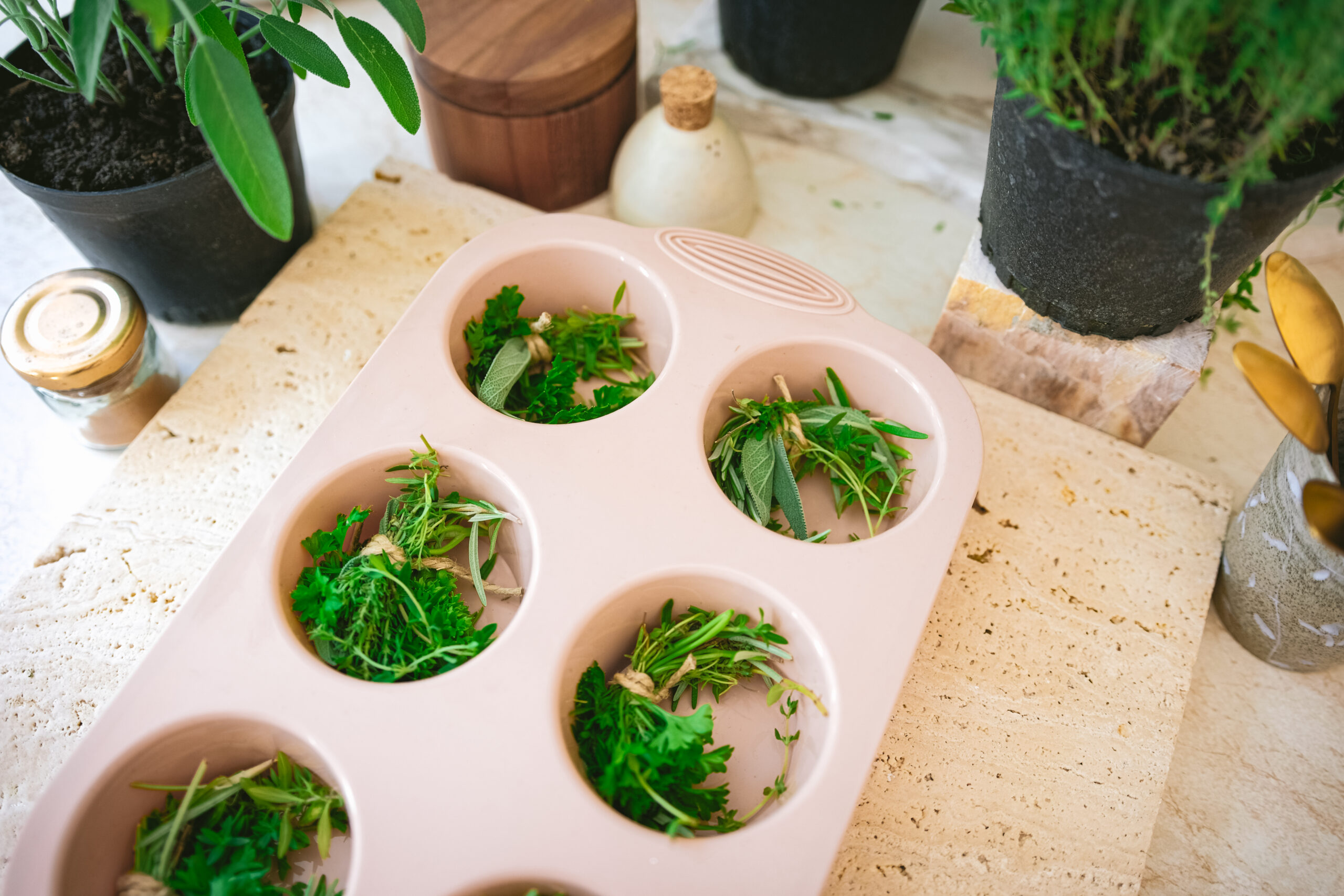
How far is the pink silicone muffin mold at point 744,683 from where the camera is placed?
0.75 meters

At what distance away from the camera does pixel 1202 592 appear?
965mm

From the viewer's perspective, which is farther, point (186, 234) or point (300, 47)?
point (186, 234)

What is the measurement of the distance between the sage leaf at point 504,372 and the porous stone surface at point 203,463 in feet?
0.82

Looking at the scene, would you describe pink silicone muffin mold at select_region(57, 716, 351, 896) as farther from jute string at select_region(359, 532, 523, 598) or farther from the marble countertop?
the marble countertop

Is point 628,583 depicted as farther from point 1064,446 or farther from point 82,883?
point 1064,446

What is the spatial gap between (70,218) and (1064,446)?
1.21 metres

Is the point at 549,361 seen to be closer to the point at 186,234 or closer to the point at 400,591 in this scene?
the point at 400,591

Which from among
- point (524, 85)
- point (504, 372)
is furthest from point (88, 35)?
point (524, 85)

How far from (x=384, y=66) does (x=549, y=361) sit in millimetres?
341

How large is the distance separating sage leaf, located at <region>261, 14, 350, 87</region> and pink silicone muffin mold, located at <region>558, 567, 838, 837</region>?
570 millimetres

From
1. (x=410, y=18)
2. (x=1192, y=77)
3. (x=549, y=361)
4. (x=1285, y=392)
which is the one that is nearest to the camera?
(x=1192, y=77)

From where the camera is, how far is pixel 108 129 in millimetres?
993

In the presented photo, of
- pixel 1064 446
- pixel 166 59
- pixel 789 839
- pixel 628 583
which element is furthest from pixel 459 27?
pixel 789 839

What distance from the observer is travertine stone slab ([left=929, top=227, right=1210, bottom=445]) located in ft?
3.13
